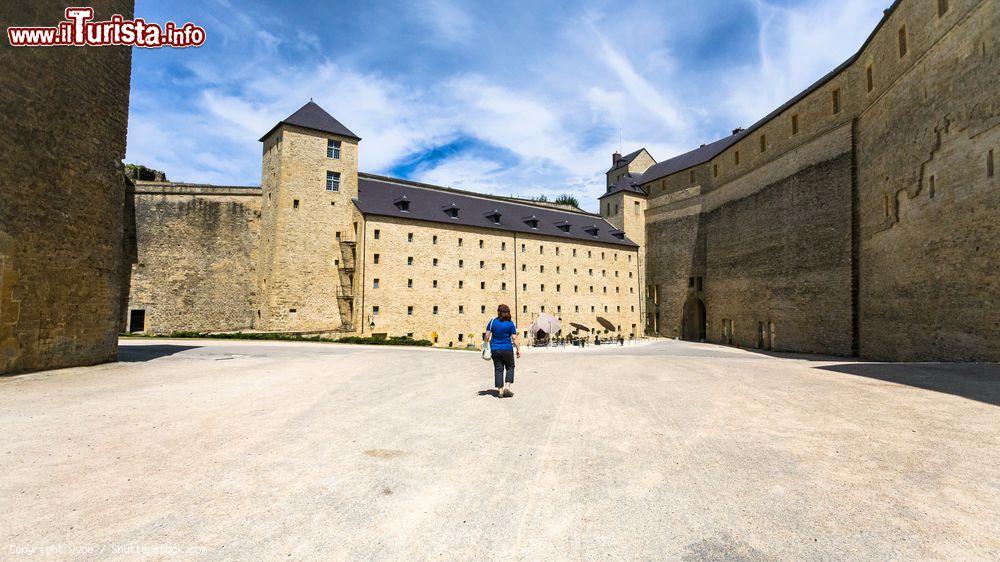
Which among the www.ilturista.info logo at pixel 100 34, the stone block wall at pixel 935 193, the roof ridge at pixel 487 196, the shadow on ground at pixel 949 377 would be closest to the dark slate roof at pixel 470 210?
the roof ridge at pixel 487 196

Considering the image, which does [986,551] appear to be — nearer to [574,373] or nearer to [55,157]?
[574,373]

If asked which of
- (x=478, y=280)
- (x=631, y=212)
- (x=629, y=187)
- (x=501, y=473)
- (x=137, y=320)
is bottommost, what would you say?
(x=501, y=473)

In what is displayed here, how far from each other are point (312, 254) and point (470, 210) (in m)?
15.2

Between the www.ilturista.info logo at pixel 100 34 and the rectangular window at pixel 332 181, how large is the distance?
20.2 meters

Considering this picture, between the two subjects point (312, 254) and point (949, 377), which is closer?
point (949, 377)

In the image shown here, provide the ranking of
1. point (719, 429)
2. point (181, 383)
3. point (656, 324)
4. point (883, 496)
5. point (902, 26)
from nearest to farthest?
point (883, 496) → point (719, 429) → point (181, 383) → point (902, 26) → point (656, 324)

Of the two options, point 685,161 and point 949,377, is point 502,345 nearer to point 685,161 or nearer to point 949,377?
point 949,377

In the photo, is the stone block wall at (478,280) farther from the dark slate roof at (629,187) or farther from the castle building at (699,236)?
the dark slate roof at (629,187)

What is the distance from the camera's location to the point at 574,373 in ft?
40.7

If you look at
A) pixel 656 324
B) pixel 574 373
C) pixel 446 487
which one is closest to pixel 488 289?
pixel 656 324

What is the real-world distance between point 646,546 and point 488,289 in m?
35.7

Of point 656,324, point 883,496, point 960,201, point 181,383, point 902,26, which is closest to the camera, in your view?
point 883,496

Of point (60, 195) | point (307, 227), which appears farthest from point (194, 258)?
point (60, 195)

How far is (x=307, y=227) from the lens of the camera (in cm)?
3231
